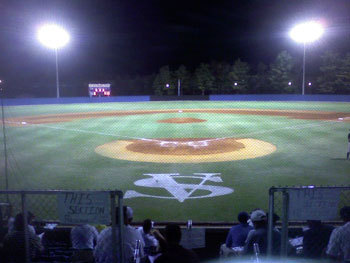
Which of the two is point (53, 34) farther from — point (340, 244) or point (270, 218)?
point (340, 244)

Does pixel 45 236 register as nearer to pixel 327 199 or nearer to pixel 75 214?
pixel 75 214

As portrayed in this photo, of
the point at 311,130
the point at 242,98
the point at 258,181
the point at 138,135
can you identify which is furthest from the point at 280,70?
the point at 258,181

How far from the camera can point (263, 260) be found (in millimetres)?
4395

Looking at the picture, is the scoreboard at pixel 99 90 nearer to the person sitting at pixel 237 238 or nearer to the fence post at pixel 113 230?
the person sitting at pixel 237 238

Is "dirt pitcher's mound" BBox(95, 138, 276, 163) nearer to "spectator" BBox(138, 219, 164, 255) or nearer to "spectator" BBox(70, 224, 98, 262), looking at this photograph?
"spectator" BBox(138, 219, 164, 255)

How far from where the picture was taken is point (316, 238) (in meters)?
4.89

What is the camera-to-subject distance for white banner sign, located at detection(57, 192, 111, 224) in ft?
13.3

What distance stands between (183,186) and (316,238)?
6041 millimetres

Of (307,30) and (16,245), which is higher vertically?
(307,30)

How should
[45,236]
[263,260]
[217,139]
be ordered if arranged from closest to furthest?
[263,260] → [45,236] → [217,139]

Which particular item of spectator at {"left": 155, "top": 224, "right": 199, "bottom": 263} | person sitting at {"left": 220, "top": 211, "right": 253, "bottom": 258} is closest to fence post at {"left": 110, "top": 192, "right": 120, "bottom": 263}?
spectator at {"left": 155, "top": 224, "right": 199, "bottom": 263}

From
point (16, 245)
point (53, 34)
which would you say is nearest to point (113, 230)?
point (16, 245)

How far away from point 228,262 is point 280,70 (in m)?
75.8

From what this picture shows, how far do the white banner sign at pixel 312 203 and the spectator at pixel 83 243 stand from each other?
2826mm
